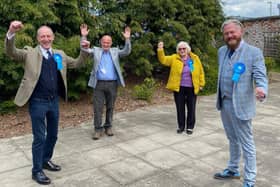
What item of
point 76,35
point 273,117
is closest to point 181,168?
point 273,117

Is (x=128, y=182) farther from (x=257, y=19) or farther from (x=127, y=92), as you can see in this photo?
(x=257, y=19)

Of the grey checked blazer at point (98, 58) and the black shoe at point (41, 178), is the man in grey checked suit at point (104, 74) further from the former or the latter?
the black shoe at point (41, 178)

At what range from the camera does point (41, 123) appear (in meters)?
3.29

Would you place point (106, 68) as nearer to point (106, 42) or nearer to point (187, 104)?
point (106, 42)


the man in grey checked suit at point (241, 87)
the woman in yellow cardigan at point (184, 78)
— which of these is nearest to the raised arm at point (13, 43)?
the man in grey checked suit at point (241, 87)

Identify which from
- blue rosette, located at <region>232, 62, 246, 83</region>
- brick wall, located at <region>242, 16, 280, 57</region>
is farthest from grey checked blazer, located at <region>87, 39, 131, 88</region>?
brick wall, located at <region>242, 16, 280, 57</region>

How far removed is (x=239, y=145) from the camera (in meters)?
3.36

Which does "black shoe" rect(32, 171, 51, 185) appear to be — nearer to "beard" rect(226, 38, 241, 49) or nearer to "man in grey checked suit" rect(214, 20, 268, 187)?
"man in grey checked suit" rect(214, 20, 268, 187)

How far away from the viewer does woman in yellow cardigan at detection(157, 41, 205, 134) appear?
502cm

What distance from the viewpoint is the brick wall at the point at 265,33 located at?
15484mm

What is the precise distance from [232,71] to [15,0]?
15.0ft

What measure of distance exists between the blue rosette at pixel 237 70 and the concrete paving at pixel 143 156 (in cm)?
115

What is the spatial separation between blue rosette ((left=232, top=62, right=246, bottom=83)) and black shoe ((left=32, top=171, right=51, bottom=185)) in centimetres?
218

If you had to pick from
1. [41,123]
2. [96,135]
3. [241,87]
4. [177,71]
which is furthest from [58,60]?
[177,71]
